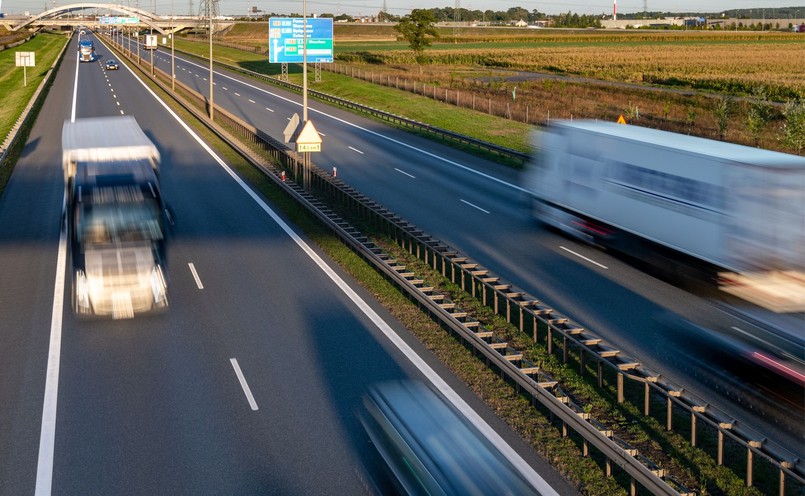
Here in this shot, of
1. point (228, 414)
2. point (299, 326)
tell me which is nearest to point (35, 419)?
point (228, 414)

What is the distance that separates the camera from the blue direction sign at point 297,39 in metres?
62.6

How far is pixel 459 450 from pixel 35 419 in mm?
7879

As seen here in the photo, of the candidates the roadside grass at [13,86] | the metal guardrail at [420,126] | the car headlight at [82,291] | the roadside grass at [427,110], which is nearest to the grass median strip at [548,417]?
the car headlight at [82,291]

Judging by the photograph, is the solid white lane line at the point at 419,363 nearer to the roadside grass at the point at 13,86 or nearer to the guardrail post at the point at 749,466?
the guardrail post at the point at 749,466

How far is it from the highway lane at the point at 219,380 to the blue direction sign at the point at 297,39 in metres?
39.5

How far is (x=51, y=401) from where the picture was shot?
14305 millimetres

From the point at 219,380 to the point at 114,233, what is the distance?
5.18 m

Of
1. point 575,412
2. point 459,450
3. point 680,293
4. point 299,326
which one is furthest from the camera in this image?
point 680,293

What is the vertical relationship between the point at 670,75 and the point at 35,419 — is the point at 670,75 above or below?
above

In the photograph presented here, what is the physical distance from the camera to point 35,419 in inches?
536

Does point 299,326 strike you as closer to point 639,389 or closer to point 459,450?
point 639,389

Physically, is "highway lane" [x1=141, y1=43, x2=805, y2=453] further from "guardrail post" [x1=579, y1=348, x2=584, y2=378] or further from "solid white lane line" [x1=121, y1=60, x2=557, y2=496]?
"solid white lane line" [x1=121, y1=60, x2=557, y2=496]

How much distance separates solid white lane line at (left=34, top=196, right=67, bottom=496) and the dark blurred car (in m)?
4.59

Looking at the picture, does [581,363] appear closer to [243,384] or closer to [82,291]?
[243,384]
